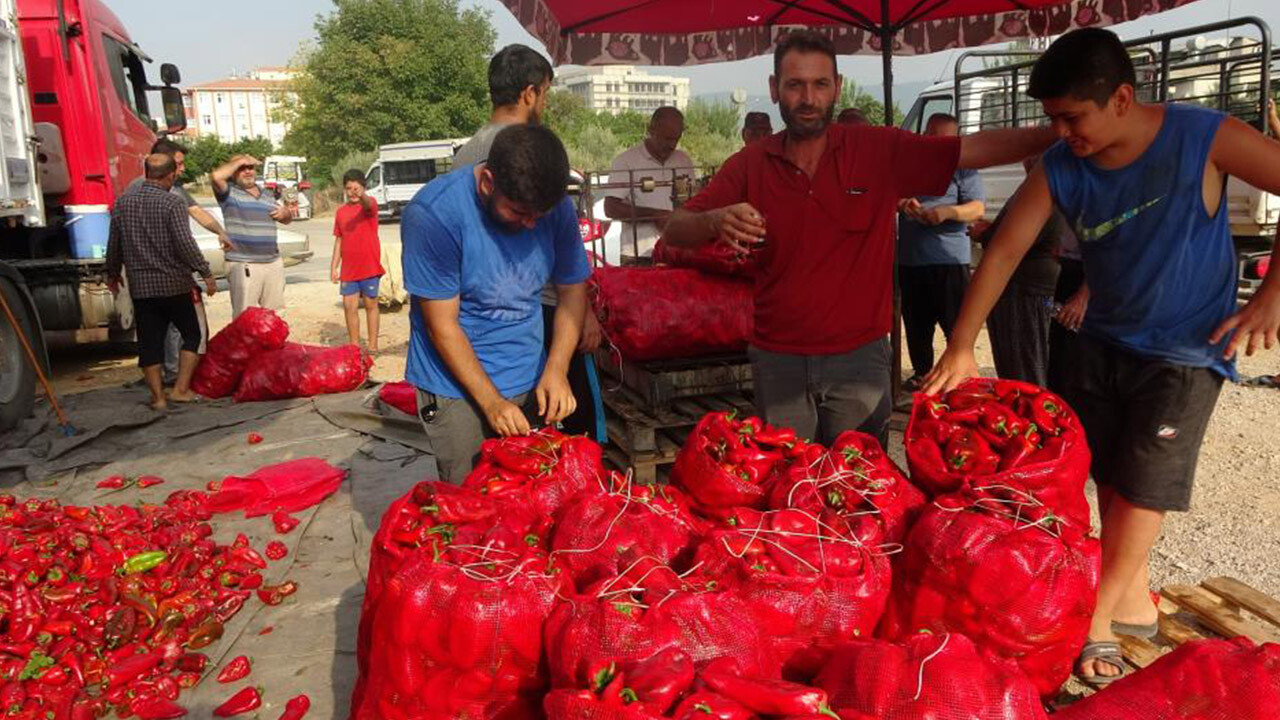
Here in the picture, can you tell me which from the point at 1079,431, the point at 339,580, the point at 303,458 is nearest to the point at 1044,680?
the point at 1079,431

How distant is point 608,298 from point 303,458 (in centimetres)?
252

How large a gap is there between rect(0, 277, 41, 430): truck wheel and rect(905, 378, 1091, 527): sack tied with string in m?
7.40

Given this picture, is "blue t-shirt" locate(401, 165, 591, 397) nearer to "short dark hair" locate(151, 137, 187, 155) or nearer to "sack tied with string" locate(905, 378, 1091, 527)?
"sack tied with string" locate(905, 378, 1091, 527)

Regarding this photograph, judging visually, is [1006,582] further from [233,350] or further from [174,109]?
[174,109]

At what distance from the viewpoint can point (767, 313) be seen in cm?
343

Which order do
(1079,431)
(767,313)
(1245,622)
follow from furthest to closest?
(767,313)
(1245,622)
(1079,431)

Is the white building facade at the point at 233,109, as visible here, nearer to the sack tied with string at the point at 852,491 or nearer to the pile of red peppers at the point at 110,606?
the pile of red peppers at the point at 110,606

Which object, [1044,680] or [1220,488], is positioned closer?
[1044,680]

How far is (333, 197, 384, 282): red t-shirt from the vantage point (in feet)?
31.6

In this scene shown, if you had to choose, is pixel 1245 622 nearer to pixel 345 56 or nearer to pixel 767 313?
pixel 767 313

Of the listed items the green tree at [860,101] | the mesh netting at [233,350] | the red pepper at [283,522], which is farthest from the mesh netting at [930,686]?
the green tree at [860,101]

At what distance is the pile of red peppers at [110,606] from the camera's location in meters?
3.17

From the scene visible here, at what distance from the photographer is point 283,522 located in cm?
479

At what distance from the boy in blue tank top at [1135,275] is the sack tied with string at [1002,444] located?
0.57 ft
